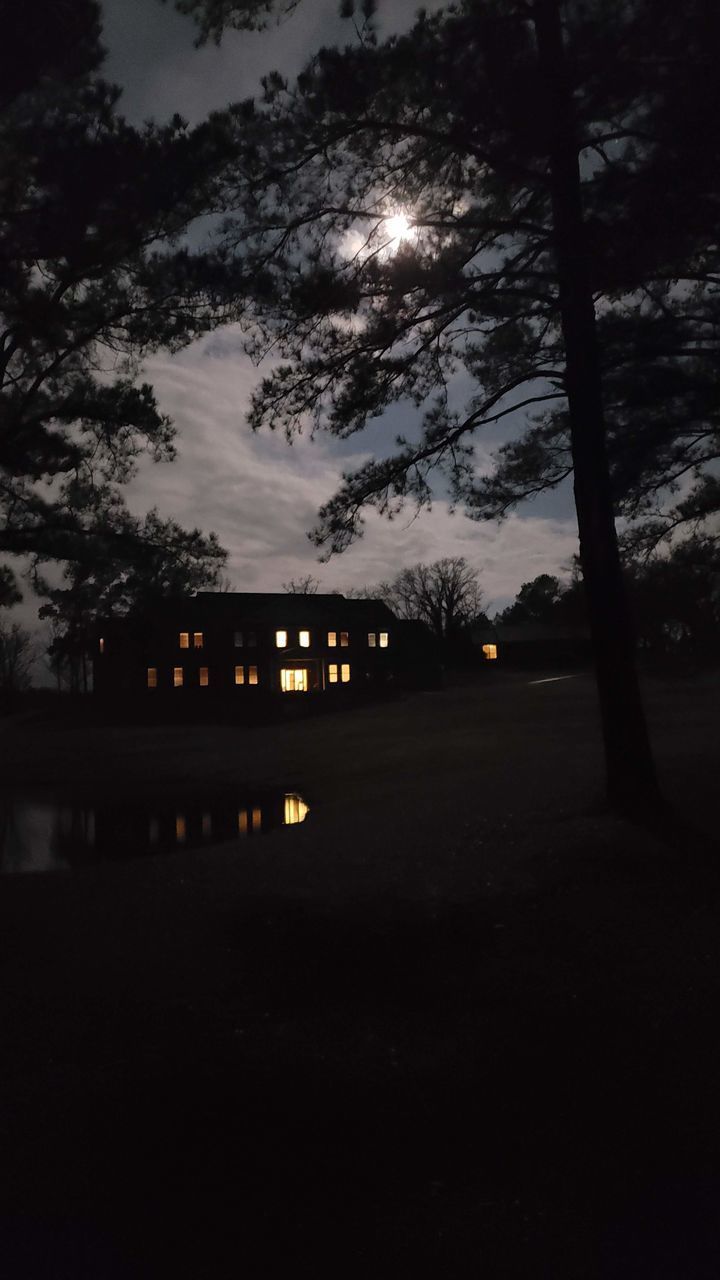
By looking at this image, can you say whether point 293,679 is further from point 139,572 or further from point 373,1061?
point 373,1061

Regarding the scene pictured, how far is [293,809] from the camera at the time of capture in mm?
22375

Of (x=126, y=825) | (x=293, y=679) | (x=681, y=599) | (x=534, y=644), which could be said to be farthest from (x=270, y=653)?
(x=126, y=825)

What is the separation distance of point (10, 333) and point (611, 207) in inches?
344

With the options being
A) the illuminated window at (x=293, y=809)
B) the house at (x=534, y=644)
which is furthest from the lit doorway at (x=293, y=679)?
the illuminated window at (x=293, y=809)

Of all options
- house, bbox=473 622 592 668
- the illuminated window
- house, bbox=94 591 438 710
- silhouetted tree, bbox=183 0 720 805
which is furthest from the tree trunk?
house, bbox=473 622 592 668

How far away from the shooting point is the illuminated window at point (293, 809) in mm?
20844

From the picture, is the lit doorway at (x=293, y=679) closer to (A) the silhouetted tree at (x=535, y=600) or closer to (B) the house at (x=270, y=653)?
(B) the house at (x=270, y=653)

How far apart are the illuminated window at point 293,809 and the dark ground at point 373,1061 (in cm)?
904

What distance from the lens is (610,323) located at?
13.6 metres

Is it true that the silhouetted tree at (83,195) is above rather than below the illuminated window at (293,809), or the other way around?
above

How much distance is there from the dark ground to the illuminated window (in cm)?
904

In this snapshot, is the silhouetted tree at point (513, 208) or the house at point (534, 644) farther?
the house at point (534, 644)

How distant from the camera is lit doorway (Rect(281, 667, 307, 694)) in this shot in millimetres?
67562

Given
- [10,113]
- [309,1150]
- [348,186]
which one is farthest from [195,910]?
[10,113]
